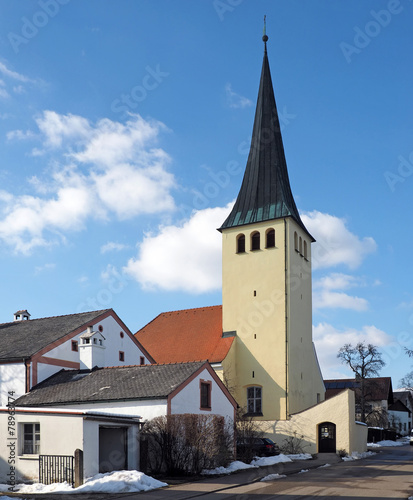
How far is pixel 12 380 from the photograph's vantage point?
29.5m

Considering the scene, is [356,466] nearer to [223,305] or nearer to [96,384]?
[96,384]

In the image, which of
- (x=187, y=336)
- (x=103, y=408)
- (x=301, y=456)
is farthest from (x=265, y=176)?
(x=103, y=408)

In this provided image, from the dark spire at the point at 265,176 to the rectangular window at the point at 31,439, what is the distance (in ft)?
86.7

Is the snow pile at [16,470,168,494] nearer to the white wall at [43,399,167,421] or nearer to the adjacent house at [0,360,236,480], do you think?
the adjacent house at [0,360,236,480]

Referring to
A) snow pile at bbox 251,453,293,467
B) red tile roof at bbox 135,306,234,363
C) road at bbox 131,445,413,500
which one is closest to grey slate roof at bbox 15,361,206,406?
road at bbox 131,445,413,500

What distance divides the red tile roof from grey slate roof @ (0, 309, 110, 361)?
1188 cm

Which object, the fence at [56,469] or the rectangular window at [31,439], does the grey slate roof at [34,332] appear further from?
the fence at [56,469]

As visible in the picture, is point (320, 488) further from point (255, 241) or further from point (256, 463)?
point (255, 241)

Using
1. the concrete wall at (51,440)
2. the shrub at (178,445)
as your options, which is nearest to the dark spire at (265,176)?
the shrub at (178,445)

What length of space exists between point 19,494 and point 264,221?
29.7 meters

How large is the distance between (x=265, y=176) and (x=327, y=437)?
19.7m

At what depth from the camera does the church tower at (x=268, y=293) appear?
139 ft

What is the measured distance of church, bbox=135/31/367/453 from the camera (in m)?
40.5

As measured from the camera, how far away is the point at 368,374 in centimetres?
5747
